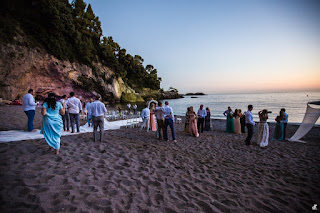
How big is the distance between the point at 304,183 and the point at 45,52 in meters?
34.9

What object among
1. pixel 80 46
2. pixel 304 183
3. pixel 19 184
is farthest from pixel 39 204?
pixel 80 46

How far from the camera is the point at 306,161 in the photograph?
18.4 ft

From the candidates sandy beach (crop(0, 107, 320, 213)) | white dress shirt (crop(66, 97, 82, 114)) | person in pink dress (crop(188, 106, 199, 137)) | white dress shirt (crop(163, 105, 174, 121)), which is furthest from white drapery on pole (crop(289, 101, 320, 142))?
white dress shirt (crop(66, 97, 82, 114))

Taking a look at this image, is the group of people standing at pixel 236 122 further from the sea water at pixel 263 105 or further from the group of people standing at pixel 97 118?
the sea water at pixel 263 105

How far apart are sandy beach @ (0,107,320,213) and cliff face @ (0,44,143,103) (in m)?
23.7

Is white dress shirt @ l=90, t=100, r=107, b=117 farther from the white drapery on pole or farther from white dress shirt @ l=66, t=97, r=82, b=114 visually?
the white drapery on pole

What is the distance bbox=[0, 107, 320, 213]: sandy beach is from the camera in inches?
105

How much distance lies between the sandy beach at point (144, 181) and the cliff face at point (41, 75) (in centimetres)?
2369

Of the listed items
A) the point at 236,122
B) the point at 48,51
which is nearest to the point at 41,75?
the point at 48,51

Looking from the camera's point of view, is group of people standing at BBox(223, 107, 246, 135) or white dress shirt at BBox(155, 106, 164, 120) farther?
group of people standing at BBox(223, 107, 246, 135)

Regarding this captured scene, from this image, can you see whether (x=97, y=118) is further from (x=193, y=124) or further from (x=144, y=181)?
→ (x=193, y=124)

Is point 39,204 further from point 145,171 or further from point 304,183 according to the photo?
point 304,183

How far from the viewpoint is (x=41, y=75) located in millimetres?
27328

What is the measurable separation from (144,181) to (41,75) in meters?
32.2
